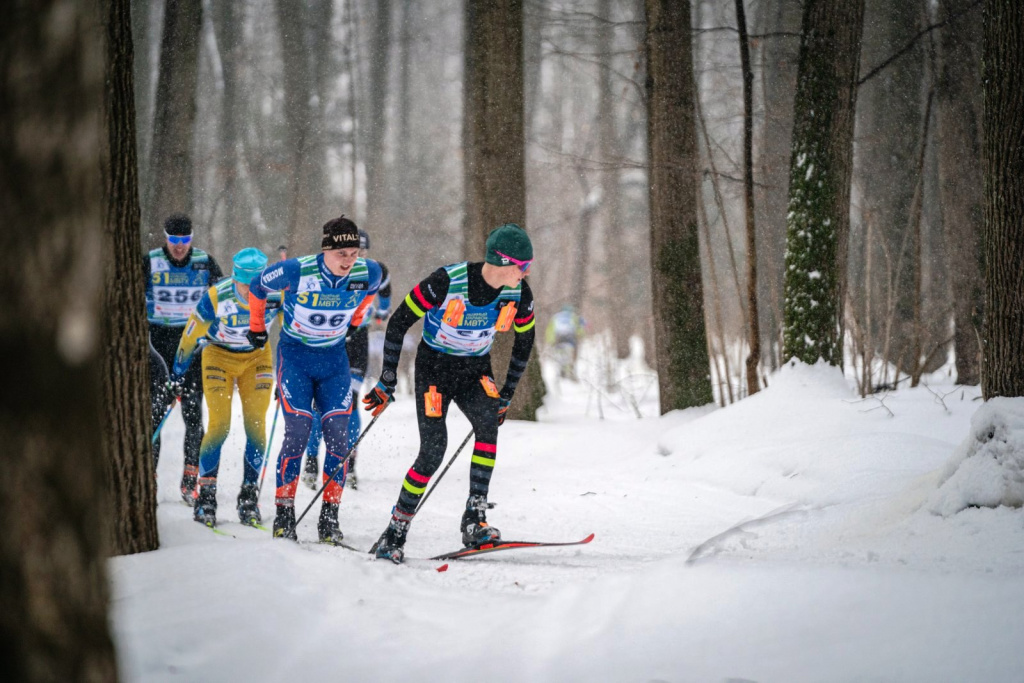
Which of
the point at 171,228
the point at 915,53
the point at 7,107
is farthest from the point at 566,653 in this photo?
the point at 915,53

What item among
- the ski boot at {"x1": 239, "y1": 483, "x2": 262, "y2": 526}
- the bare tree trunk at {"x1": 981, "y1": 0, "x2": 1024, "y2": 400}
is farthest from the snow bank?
the ski boot at {"x1": 239, "y1": 483, "x2": 262, "y2": 526}

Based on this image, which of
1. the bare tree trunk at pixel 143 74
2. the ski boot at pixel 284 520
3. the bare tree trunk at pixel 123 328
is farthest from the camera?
the bare tree trunk at pixel 143 74

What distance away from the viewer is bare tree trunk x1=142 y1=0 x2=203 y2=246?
43.4ft

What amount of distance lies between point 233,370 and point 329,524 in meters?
1.65

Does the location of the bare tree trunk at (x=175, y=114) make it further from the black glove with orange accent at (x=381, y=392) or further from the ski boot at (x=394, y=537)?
the ski boot at (x=394, y=537)

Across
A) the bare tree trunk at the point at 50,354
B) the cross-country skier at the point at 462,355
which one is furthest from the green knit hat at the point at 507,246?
the bare tree trunk at the point at 50,354

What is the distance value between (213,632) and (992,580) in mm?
2593

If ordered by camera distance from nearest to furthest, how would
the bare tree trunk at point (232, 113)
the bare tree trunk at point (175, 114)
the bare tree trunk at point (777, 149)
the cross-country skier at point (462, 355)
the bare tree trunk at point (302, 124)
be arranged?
the cross-country skier at point (462, 355) → the bare tree trunk at point (777, 149) → the bare tree trunk at point (175, 114) → the bare tree trunk at point (302, 124) → the bare tree trunk at point (232, 113)

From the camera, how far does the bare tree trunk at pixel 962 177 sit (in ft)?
32.4

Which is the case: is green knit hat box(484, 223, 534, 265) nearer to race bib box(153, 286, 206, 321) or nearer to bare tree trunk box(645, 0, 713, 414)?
race bib box(153, 286, 206, 321)

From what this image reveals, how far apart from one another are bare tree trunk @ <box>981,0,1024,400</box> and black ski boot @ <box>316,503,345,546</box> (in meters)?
4.10

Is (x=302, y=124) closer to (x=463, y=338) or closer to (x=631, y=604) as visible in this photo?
(x=463, y=338)

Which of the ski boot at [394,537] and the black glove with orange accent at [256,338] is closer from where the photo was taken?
the ski boot at [394,537]

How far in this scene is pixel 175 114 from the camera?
13.3 meters
